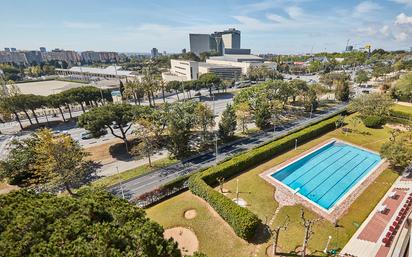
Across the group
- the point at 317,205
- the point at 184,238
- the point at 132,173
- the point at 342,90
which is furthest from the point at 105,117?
the point at 342,90

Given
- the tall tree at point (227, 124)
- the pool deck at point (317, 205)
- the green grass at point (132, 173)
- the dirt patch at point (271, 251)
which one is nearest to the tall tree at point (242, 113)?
the tall tree at point (227, 124)

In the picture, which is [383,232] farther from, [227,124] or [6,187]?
[6,187]

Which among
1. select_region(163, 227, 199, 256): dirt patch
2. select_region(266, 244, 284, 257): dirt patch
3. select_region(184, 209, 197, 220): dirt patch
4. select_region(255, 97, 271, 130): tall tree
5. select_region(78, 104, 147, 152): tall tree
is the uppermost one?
select_region(78, 104, 147, 152): tall tree

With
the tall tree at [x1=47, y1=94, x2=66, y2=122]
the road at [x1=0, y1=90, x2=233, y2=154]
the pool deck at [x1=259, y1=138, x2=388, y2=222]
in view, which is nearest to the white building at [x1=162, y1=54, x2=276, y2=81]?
the road at [x1=0, y1=90, x2=233, y2=154]

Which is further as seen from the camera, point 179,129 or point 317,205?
point 179,129

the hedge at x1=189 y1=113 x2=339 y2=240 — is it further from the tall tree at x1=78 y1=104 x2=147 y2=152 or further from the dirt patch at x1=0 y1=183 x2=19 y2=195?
the dirt patch at x1=0 y1=183 x2=19 y2=195

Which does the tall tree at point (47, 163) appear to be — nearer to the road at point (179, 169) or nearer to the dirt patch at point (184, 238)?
the road at point (179, 169)

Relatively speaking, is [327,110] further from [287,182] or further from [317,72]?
[317,72]
